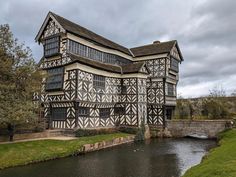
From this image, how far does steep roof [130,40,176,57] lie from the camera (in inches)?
1384

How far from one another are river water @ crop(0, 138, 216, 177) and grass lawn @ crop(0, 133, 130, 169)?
2.33 ft

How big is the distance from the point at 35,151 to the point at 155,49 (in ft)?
79.7

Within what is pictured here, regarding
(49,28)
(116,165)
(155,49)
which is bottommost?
(116,165)

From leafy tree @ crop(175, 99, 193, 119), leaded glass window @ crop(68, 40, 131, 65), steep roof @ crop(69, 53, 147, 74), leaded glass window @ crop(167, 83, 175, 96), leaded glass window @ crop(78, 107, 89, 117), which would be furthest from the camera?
leafy tree @ crop(175, 99, 193, 119)

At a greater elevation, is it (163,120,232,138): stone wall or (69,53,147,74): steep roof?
(69,53,147,74): steep roof

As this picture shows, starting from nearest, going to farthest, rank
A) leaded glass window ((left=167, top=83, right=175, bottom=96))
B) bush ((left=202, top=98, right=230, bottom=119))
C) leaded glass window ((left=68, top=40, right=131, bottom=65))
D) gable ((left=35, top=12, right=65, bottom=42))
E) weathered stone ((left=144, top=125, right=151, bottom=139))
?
1. gable ((left=35, top=12, right=65, bottom=42))
2. leaded glass window ((left=68, top=40, right=131, bottom=65))
3. weathered stone ((left=144, top=125, right=151, bottom=139))
4. bush ((left=202, top=98, right=230, bottom=119))
5. leaded glass window ((left=167, top=83, right=175, bottom=96))

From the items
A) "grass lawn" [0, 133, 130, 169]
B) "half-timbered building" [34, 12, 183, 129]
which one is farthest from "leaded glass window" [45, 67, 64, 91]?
"grass lawn" [0, 133, 130, 169]

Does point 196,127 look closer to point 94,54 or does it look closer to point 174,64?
point 174,64

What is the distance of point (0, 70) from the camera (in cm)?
1756

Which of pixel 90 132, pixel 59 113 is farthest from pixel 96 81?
pixel 90 132

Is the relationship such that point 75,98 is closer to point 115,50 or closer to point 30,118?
point 30,118

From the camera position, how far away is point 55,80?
2727 cm

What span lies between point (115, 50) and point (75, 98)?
462 inches

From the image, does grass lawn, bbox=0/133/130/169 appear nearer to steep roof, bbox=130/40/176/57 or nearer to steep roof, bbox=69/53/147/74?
steep roof, bbox=69/53/147/74
